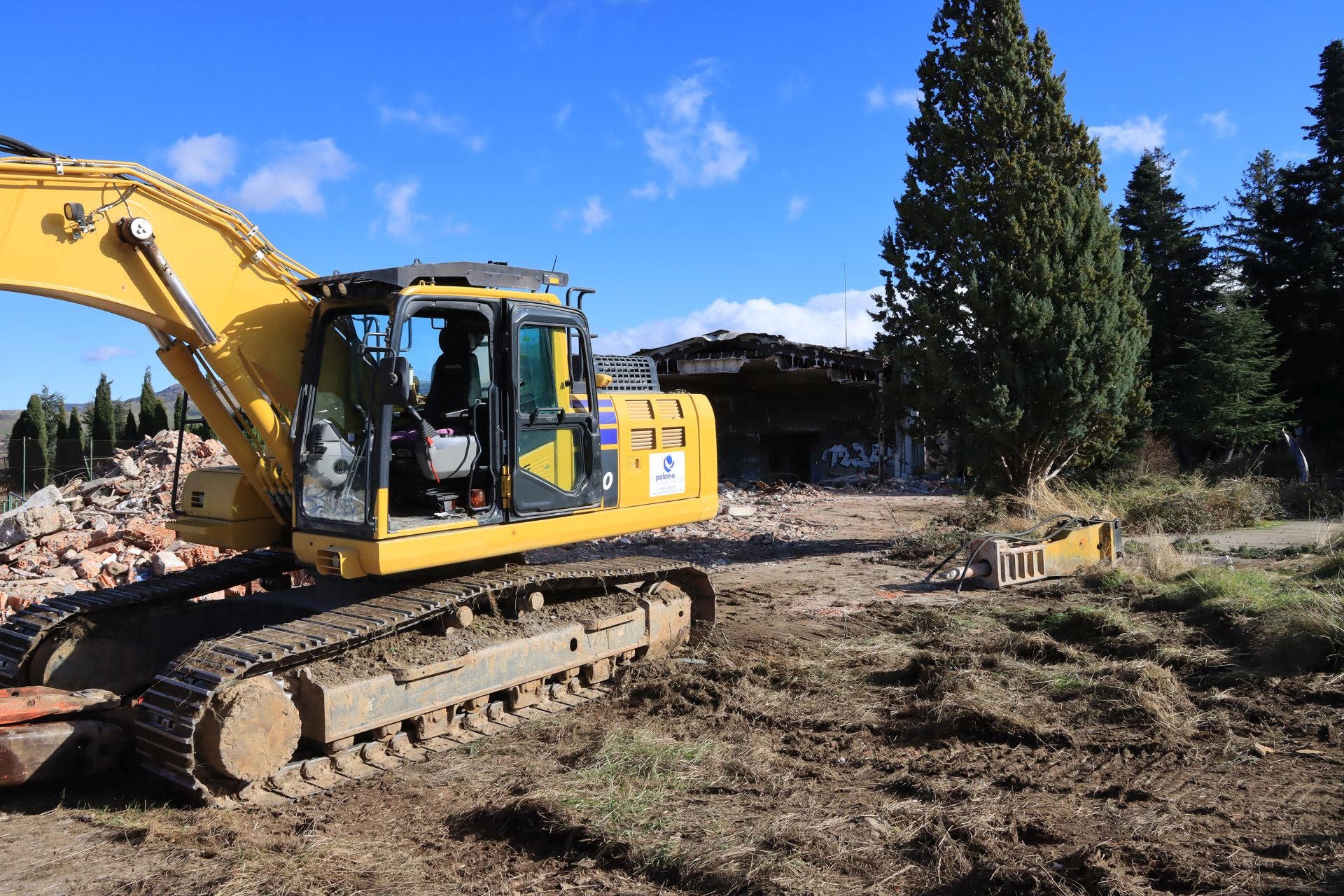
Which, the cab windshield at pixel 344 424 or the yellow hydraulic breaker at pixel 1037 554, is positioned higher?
the cab windshield at pixel 344 424

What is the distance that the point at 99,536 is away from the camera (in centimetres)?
1239

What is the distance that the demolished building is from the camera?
25.4m

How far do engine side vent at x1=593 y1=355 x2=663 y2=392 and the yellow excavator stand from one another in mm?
468

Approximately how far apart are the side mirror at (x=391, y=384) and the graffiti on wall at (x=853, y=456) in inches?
870

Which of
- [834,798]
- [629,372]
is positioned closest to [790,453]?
[629,372]

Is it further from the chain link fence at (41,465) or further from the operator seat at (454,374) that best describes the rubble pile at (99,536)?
the chain link fence at (41,465)

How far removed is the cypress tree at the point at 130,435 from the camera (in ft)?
97.5

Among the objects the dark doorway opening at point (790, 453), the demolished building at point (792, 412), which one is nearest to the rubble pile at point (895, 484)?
the demolished building at point (792, 412)

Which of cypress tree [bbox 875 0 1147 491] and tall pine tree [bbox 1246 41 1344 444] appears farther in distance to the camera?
tall pine tree [bbox 1246 41 1344 444]

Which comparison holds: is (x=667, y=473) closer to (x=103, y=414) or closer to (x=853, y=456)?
(x=853, y=456)

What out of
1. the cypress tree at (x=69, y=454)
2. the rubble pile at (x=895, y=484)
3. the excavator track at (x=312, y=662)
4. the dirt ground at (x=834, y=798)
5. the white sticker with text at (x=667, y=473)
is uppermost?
the cypress tree at (x=69, y=454)

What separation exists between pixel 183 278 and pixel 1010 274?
11050mm

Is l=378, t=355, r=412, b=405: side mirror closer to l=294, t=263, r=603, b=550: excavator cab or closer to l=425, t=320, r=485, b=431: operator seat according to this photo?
l=294, t=263, r=603, b=550: excavator cab

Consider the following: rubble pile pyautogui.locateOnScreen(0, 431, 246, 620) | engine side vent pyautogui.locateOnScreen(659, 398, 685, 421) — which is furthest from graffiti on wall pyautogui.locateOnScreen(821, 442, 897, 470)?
engine side vent pyautogui.locateOnScreen(659, 398, 685, 421)
